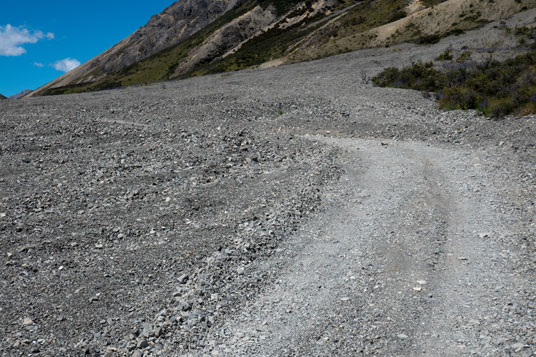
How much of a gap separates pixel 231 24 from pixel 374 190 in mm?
119874

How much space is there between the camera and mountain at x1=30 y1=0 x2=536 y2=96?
187 ft

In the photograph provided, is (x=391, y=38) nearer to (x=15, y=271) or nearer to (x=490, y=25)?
(x=490, y=25)

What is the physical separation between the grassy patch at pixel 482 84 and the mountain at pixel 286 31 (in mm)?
23546

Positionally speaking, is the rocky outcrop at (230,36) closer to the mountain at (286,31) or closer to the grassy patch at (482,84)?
the mountain at (286,31)

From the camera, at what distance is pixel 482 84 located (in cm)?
2342

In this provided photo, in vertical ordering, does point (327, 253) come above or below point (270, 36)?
below

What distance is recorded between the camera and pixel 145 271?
8.79 m

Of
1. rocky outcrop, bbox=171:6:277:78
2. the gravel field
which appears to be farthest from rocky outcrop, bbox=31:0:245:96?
the gravel field

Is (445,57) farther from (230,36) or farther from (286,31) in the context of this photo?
(230,36)

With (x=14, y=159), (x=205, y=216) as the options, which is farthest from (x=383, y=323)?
(x=14, y=159)

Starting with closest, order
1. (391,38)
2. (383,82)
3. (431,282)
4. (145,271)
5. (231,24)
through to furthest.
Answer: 1. (431,282)
2. (145,271)
3. (383,82)
4. (391,38)
5. (231,24)

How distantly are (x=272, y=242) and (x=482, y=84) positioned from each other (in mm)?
19642

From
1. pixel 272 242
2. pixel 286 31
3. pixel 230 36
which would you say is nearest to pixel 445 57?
pixel 272 242

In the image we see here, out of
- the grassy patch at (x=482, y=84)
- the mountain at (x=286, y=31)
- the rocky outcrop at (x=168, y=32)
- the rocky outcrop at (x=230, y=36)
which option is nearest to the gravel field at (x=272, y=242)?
the grassy patch at (x=482, y=84)
